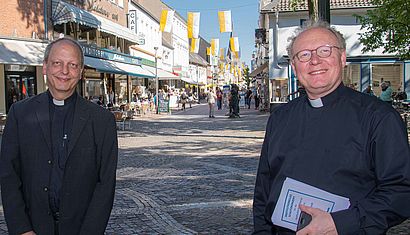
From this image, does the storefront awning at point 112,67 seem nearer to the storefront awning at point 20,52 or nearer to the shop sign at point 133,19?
the storefront awning at point 20,52

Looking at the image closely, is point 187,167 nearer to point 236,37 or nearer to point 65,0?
point 65,0

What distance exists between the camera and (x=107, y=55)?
25.4 metres

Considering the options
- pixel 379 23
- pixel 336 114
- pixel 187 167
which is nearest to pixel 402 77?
pixel 379 23

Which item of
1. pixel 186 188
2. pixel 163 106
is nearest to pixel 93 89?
pixel 163 106

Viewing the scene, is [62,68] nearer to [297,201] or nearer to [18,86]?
[297,201]

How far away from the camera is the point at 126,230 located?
529cm

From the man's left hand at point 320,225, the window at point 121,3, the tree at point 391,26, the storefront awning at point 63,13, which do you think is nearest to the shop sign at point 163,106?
the window at point 121,3

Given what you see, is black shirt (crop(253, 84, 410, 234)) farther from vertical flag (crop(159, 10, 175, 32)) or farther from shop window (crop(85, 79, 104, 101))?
vertical flag (crop(159, 10, 175, 32))

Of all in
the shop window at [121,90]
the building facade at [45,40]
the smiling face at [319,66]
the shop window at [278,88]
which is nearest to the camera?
the smiling face at [319,66]

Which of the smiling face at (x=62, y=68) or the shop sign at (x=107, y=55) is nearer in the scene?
the smiling face at (x=62, y=68)

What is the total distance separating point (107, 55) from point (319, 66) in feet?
79.5

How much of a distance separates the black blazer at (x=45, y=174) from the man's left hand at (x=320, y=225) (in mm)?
1235

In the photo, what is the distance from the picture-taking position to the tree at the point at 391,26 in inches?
503

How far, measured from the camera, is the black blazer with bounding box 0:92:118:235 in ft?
8.21
